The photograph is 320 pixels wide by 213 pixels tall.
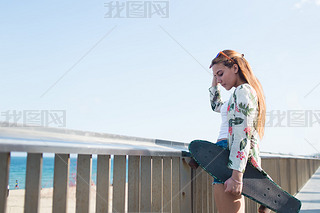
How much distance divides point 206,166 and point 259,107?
484mm

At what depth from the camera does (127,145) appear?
168cm

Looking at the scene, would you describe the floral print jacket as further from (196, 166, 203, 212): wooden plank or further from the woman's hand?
(196, 166, 203, 212): wooden plank

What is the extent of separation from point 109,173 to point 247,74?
105 centimetres

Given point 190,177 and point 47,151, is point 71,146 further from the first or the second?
point 190,177

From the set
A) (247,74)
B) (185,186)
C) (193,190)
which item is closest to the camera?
(247,74)

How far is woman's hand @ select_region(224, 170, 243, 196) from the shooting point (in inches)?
66.4

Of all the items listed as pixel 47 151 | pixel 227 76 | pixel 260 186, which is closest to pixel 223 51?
pixel 227 76

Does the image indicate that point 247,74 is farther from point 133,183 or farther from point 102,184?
point 102,184

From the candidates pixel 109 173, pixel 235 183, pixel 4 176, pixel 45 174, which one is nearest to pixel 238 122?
pixel 235 183

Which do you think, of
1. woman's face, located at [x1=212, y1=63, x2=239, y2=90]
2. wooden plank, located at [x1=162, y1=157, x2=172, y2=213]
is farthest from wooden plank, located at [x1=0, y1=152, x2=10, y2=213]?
woman's face, located at [x1=212, y1=63, x2=239, y2=90]

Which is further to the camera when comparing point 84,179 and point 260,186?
point 260,186

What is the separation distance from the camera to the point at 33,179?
4.14ft

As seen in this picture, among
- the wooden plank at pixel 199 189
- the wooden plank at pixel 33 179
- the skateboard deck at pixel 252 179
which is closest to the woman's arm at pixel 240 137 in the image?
the skateboard deck at pixel 252 179

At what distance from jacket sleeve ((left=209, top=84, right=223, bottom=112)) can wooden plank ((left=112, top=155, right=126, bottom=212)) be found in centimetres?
104
